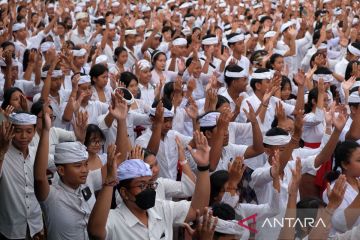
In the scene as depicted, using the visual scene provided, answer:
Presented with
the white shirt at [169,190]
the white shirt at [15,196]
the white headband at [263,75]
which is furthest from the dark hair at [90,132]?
the white headband at [263,75]

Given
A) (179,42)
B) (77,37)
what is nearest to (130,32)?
(179,42)

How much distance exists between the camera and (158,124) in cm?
497

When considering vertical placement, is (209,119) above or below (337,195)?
below

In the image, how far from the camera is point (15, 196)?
4203 mm

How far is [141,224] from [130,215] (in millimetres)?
78

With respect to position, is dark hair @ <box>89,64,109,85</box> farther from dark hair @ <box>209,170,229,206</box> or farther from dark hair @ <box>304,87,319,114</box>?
dark hair @ <box>209,170,229,206</box>

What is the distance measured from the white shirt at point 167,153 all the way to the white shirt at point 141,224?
1806mm

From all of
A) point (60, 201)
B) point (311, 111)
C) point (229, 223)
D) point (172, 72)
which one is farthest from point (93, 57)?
point (229, 223)

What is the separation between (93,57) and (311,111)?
367 centimetres

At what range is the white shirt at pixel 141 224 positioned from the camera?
10.7 ft

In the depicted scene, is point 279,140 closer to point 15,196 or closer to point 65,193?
point 65,193

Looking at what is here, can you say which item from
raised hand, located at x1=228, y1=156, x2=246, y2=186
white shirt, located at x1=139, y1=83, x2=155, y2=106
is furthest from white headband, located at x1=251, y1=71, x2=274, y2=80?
raised hand, located at x1=228, y1=156, x2=246, y2=186

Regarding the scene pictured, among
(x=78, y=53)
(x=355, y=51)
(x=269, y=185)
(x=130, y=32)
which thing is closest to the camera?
(x=269, y=185)

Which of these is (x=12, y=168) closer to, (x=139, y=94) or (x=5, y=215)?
(x=5, y=215)
